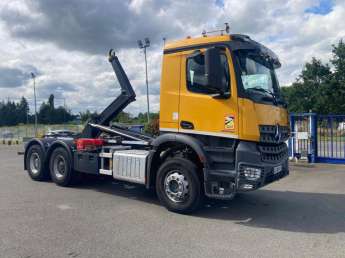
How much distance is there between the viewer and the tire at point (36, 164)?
10.4m

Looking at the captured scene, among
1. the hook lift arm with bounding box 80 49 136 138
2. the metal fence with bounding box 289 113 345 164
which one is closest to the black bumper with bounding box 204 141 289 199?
the hook lift arm with bounding box 80 49 136 138

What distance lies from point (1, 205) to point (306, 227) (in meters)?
5.83

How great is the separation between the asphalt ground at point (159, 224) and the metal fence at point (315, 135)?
476 centimetres

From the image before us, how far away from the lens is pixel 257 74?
677 cm

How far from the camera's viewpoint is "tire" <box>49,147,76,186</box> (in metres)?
9.43

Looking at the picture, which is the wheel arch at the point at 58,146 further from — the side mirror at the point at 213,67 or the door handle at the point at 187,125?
the side mirror at the point at 213,67

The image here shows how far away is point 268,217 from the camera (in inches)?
270

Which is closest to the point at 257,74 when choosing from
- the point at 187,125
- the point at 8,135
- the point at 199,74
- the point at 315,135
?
the point at 199,74

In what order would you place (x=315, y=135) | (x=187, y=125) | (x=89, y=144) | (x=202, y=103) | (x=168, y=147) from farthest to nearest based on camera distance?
(x=315, y=135), (x=89, y=144), (x=168, y=147), (x=187, y=125), (x=202, y=103)

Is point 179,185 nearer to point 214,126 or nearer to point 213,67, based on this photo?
point 214,126

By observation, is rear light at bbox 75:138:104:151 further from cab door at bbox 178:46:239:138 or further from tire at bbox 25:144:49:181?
cab door at bbox 178:46:239:138

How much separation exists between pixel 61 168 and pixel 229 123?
535 cm

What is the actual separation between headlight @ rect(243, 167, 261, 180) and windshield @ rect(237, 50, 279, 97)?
1.31 meters

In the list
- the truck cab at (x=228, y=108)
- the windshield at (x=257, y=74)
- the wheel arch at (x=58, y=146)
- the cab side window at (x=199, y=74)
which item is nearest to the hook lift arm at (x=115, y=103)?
the wheel arch at (x=58, y=146)
